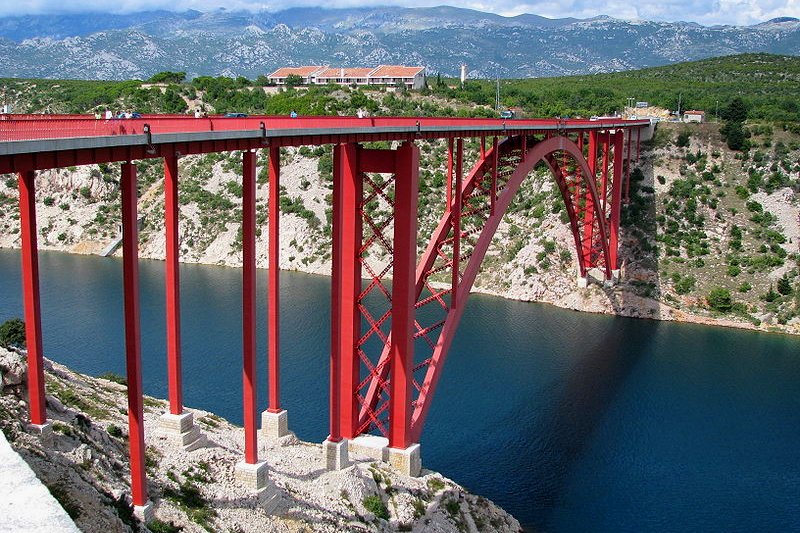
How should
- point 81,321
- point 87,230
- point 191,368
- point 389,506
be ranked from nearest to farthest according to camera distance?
point 389,506 → point 191,368 → point 81,321 → point 87,230

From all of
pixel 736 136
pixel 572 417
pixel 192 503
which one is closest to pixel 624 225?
pixel 736 136

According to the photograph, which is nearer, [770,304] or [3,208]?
[770,304]

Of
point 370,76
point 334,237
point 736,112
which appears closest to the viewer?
point 334,237

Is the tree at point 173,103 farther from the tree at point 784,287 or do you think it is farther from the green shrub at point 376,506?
the green shrub at point 376,506

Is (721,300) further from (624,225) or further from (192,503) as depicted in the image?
(192,503)

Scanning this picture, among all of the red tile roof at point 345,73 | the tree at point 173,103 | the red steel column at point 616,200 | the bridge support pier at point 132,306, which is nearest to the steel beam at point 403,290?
the bridge support pier at point 132,306

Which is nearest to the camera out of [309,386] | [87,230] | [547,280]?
[309,386]

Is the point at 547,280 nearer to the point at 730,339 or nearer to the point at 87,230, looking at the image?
the point at 730,339

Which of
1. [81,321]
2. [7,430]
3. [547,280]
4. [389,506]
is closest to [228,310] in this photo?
[81,321]
